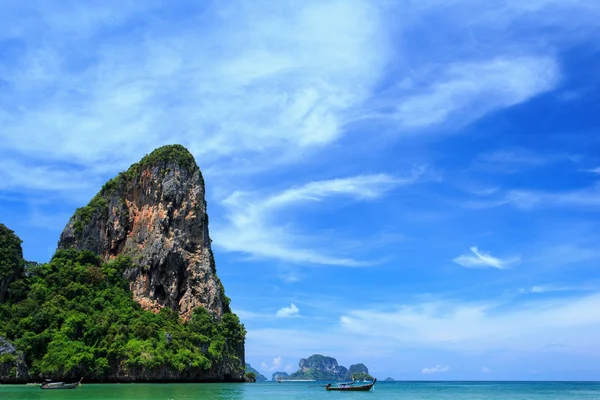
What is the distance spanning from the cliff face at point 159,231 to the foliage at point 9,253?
10.3 meters

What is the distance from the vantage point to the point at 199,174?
3118 inches

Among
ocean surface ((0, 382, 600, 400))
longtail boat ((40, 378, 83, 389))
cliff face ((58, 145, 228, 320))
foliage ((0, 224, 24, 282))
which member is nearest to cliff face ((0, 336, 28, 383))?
ocean surface ((0, 382, 600, 400))

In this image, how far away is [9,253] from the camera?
62.4 meters

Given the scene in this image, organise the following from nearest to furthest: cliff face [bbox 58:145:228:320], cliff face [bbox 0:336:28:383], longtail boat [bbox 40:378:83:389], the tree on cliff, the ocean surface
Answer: the ocean surface, longtail boat [bbox 40:378:83:389], cliff face [bbox 0:336:28:383], the tree on cliff, cliff face [bbox 58:145:228:320]

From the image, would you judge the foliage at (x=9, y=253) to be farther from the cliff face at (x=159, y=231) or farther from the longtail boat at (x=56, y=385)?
the longtail boat at (x=56, y=385)

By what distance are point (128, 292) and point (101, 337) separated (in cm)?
1113

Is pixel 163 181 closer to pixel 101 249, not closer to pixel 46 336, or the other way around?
pixel 101 249

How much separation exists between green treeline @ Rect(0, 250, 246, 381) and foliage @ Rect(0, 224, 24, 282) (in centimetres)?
183

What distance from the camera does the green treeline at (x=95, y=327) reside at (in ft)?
184

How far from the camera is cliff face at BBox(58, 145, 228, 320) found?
7194 centimetres

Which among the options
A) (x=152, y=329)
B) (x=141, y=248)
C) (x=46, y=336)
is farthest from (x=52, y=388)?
(x=141, y=248)

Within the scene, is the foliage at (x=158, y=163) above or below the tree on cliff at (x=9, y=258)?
above

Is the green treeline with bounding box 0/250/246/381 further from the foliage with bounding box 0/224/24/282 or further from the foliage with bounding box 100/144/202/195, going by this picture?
the foliage with bounding box 100/144/202/195

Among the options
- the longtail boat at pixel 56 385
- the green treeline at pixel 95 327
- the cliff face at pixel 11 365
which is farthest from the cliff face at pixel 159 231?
the longtail boat at pixel 56 385
